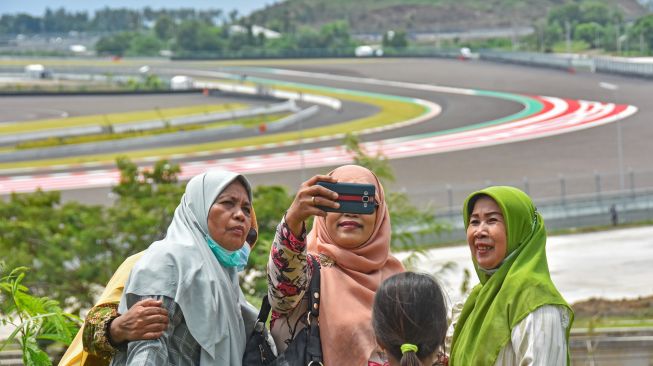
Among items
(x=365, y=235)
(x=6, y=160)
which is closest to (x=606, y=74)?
(x=6, y=160)

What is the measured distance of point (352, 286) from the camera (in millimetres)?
5004

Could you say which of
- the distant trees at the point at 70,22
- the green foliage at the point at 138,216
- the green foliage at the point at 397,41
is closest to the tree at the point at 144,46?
the green foliage at the point at 397,41

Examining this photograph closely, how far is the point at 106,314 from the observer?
4.68m

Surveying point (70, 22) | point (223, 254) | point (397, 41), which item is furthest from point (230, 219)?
point (70, 22)

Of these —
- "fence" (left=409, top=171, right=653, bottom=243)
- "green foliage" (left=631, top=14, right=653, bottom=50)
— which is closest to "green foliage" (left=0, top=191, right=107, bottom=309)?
Answer: "fence" (left=409, top=171, right=653, bottom=243)

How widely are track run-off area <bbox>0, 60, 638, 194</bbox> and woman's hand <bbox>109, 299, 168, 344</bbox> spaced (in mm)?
28502

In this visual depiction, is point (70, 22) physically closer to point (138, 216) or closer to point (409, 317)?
point (138, 216)

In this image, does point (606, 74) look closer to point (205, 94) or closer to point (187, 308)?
point (205, 94)

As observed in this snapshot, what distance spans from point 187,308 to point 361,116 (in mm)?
45696

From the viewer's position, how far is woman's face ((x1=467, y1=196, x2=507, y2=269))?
15.3 ft

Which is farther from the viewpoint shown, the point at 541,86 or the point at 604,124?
the point at 541,86

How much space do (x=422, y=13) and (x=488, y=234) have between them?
138033 mm

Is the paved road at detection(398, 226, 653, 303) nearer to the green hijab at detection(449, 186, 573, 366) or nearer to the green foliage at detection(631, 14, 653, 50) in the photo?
the green hijab at detection(449, 186, 573, 366)

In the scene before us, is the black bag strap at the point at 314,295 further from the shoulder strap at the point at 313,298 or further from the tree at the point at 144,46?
the tree at the point at 144,46
